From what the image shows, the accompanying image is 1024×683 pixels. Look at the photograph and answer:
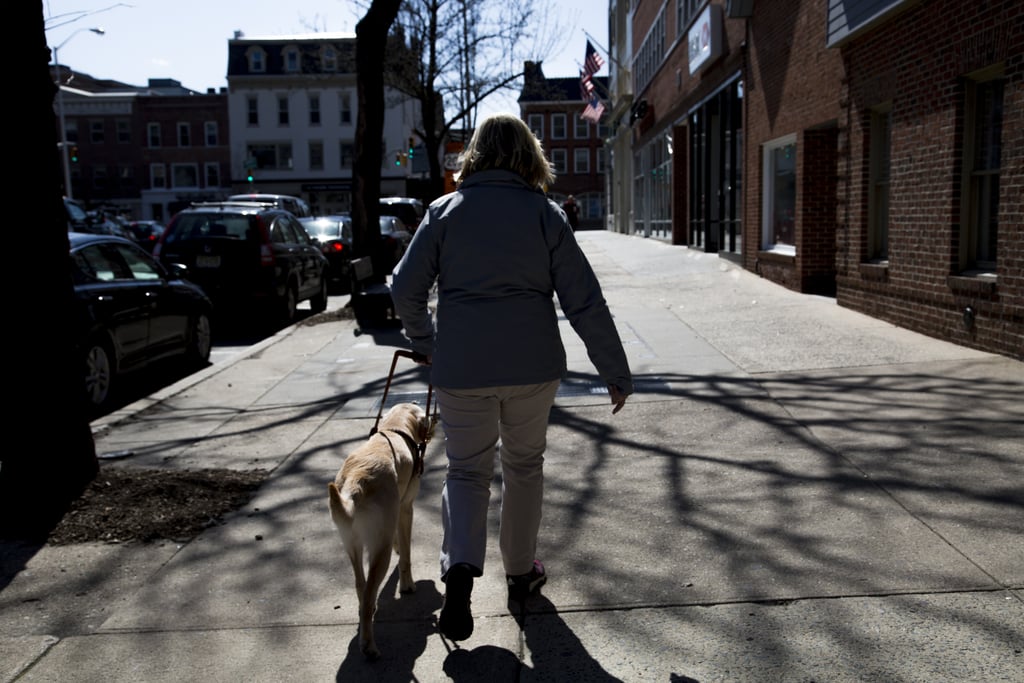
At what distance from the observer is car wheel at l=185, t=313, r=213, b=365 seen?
10711 millimetres

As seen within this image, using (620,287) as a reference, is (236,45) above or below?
above

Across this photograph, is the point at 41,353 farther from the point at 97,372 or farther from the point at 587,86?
the point at 587,86

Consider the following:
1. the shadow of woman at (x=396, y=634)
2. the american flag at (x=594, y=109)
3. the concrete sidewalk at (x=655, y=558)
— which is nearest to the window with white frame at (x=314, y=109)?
the american flag at (x=594, y=109)

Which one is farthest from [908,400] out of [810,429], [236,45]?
[236,45]

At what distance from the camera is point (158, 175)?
70.1 metres

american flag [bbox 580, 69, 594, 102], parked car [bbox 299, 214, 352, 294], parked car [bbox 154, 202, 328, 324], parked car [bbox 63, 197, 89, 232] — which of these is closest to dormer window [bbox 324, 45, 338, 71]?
american flag [bbox 580, 69, 594, 102]

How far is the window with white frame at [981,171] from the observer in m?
8.67

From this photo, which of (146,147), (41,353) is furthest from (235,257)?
(146,147)

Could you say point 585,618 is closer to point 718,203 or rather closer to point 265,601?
point 265,601

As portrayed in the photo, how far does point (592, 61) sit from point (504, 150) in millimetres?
28487

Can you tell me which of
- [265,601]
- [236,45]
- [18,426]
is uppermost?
[236,45]

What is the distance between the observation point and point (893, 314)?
10414mm

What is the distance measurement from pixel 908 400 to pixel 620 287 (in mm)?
9563

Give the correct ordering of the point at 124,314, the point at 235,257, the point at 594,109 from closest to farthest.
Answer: the point at 124,314
the point at 235,257
the point at 594,109
